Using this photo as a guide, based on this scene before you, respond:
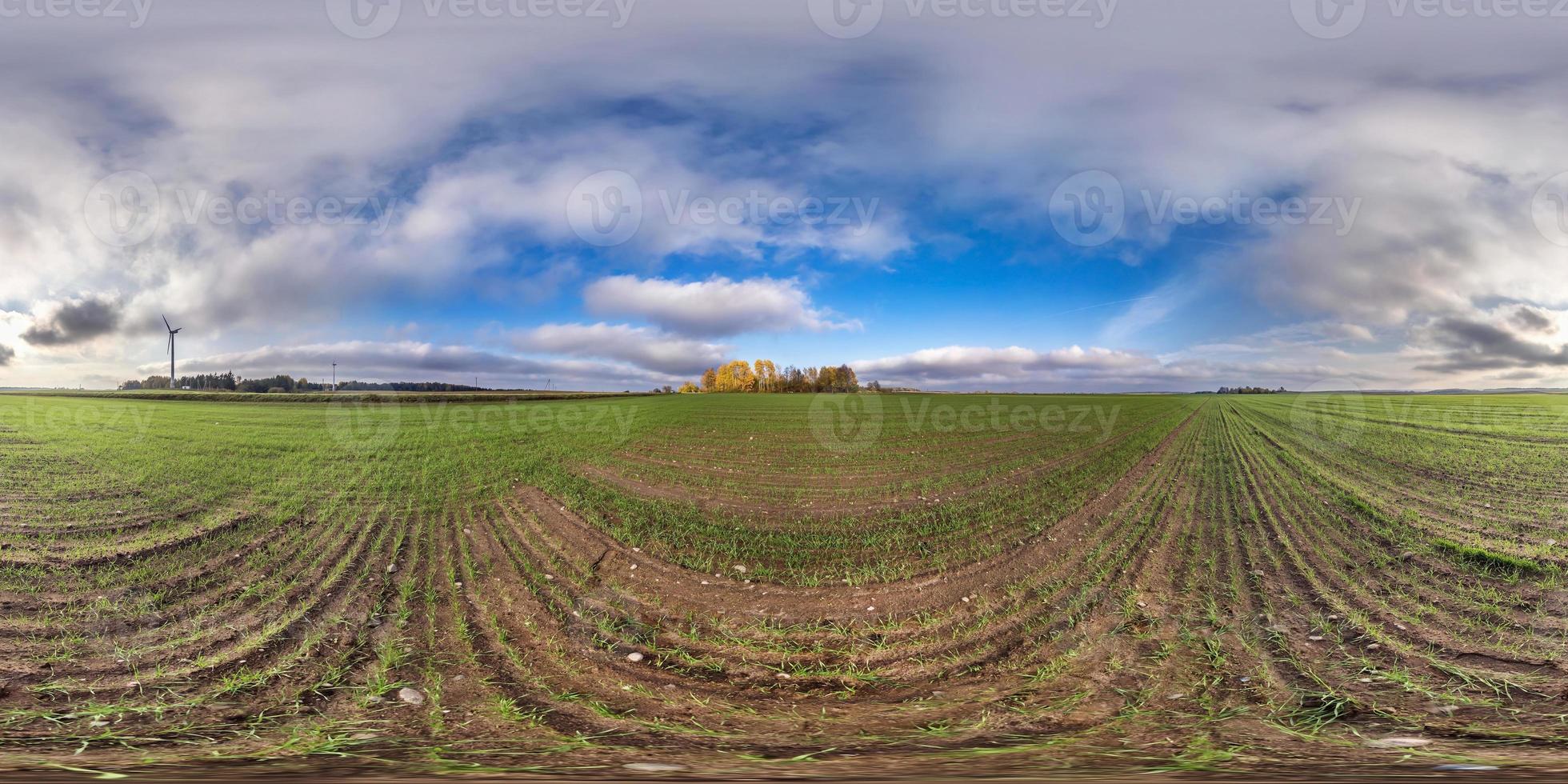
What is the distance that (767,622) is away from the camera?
3912 millimetres

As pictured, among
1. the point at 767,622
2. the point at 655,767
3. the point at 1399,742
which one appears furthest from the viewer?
the point at 767,622

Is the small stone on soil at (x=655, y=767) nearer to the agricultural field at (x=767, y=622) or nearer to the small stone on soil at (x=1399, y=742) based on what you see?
the agricultural field at (x=767, y=622)

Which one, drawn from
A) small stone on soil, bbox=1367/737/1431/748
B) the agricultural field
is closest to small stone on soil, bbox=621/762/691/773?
the agricultural field

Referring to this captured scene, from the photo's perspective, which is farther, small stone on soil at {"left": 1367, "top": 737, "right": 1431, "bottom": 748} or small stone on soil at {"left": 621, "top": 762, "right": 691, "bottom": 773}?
small stone on soil at {"left": 1367, "top": 737, "right": 1431, "bottom": 748}

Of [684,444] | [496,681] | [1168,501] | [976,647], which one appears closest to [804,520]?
[976,647]

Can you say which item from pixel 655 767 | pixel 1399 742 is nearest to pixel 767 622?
pixel 655 767

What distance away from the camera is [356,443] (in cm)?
1117

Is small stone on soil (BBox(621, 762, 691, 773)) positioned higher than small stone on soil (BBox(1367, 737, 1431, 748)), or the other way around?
small stone on soil (BBox(1367, 737, 1431, 748))

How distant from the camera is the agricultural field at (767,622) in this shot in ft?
8.65

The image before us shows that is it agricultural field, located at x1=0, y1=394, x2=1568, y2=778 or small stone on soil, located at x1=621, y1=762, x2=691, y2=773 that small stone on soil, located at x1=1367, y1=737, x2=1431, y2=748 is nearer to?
agricultural field, located at x1=0, y1=394, x2=1568, y2=778

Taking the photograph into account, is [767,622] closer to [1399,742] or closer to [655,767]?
[655,767]

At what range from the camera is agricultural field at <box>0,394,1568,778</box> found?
8.65ft

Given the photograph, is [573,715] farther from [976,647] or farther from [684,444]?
[684,444]

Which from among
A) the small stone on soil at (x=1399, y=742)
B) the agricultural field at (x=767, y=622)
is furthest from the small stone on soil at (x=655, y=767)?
the small stone on soil at (x=1399, y=742)
